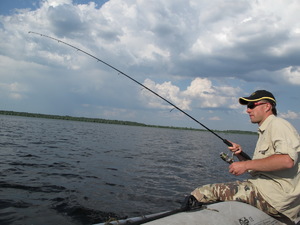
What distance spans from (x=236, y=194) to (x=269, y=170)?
32.6 inches

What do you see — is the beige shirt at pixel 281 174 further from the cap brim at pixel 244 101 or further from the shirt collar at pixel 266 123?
the cap brim at pixel 244 101

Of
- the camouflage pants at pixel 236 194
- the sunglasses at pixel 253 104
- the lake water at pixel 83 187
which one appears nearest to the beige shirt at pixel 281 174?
the camouflage pants at pixel 236 194

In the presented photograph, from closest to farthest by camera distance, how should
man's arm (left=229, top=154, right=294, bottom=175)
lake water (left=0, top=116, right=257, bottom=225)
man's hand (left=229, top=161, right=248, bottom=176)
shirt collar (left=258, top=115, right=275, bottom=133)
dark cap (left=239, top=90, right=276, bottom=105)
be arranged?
1. man's arm (left=229, top=154, right=294, bottom=175)
2. man's hand (left=229, top=161, right=248, bottom=176)
3. shirt collar (left=258, top=115, right=275, bottom=133)
4. dark cap (left=239, top=90, right=276, bottom=105)
5. lake water (left=0, top=116, right=257, bottom=225)

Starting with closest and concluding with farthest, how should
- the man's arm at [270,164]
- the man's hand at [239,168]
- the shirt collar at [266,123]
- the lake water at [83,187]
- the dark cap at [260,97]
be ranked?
the man's arm at [270,164] → the man's hand at [239,168] → the shirt collar at [266,123] → the dark cap at [260,97] → the lake water at [83,187]

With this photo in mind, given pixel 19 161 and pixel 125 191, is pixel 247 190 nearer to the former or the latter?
pixel 125 191

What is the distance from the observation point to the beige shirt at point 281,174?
9.83 ft

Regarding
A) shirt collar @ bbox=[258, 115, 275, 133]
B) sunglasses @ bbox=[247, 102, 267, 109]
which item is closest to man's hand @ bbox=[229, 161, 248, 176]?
shirt collar @ bbox=[258, 115, 275, 133]

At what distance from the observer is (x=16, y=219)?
5320mm

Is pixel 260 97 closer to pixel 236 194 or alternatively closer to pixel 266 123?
pixel 266 123

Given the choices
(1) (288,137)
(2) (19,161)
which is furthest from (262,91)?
(2) (19,161)

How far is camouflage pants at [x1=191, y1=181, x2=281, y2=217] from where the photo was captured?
11.6 ft

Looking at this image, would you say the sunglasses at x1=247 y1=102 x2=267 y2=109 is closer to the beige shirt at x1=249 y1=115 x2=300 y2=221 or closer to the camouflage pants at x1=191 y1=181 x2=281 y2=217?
the beige shirt at x1=249 y1=115 x2=300 y2=221

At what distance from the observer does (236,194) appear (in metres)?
3.70

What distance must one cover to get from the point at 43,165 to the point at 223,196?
29.0ft
